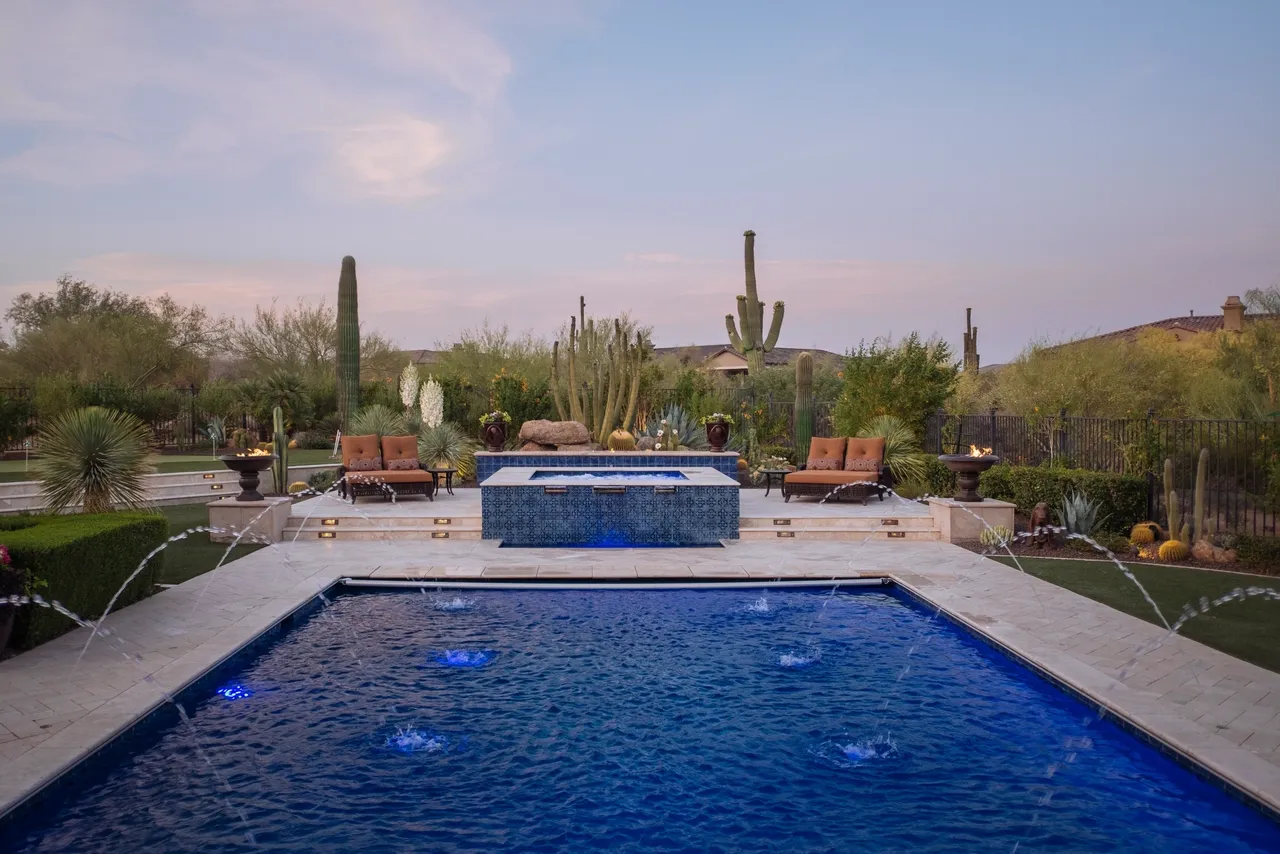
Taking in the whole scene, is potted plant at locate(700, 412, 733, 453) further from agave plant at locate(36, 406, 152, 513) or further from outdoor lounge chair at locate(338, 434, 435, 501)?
agave plant at locate(36, 406, 152, 513)

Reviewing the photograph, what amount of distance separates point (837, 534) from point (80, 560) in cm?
776

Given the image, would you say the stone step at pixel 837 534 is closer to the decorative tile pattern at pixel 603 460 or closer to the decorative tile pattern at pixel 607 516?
the decorative tile pattern at pixel 607 516

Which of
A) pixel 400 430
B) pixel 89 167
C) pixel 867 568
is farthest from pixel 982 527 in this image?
pixel 89 167

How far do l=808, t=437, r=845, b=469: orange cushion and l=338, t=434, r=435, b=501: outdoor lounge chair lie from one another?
5.67 metres

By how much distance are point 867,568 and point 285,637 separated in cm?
530

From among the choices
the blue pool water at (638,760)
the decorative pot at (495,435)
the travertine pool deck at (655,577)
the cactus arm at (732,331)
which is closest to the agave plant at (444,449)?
the decorative pot at (495,435)

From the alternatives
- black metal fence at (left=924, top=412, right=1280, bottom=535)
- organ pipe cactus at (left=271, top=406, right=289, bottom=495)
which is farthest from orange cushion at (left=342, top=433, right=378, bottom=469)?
black metal fence at (left=924, top=412, right=1280, bottom=535)

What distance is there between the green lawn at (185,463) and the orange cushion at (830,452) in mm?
10076

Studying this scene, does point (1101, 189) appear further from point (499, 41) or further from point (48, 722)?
point (48, 722)

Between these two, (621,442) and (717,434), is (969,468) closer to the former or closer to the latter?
(717,434)

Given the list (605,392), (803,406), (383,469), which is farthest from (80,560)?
(605,392)

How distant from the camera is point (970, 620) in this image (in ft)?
20.1

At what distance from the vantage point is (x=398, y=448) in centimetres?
1270

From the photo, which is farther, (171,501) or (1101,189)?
(1101,189)
